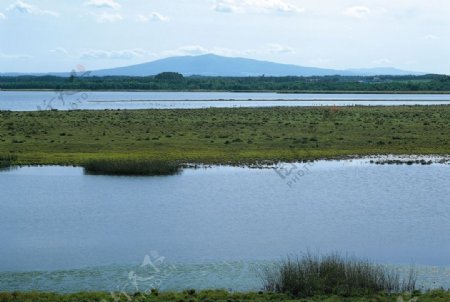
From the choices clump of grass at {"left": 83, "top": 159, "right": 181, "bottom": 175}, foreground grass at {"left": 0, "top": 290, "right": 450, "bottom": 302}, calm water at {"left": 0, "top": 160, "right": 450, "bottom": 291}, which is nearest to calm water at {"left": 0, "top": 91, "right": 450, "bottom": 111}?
clump of grass at {"left": 83, "top": 159, "right": 181, "bottom": 175}

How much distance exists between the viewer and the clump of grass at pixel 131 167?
4000 cm

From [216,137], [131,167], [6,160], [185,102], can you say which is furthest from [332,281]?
[185,102]

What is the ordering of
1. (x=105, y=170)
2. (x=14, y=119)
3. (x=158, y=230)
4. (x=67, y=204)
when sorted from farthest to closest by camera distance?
1. (x=14, y=119)
2. (x=105, y=170)
3. (x=67, y=204)
4. (x=158, y=230)

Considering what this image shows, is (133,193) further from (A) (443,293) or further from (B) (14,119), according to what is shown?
(B) (14,119)

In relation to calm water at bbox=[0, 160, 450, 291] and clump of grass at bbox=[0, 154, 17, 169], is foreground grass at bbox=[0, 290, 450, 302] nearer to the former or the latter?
calm water at bbox=[0, 160, 450, 291]

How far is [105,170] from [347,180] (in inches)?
546

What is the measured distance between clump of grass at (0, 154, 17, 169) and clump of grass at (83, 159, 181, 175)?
17.6 feet

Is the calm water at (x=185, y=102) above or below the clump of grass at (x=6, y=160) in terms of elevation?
above

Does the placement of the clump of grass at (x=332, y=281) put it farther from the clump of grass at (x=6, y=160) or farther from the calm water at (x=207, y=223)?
the clump of grass at (x=6, y=160)

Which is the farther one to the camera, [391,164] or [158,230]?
[391,164]

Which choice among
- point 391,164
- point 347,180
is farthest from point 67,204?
point 391,164

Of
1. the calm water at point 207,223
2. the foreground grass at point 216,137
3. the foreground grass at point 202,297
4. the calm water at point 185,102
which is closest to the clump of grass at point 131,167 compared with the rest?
the calm water at point 207,223

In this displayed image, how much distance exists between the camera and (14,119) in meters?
75.9

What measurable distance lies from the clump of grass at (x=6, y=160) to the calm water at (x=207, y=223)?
1682 millimetres
